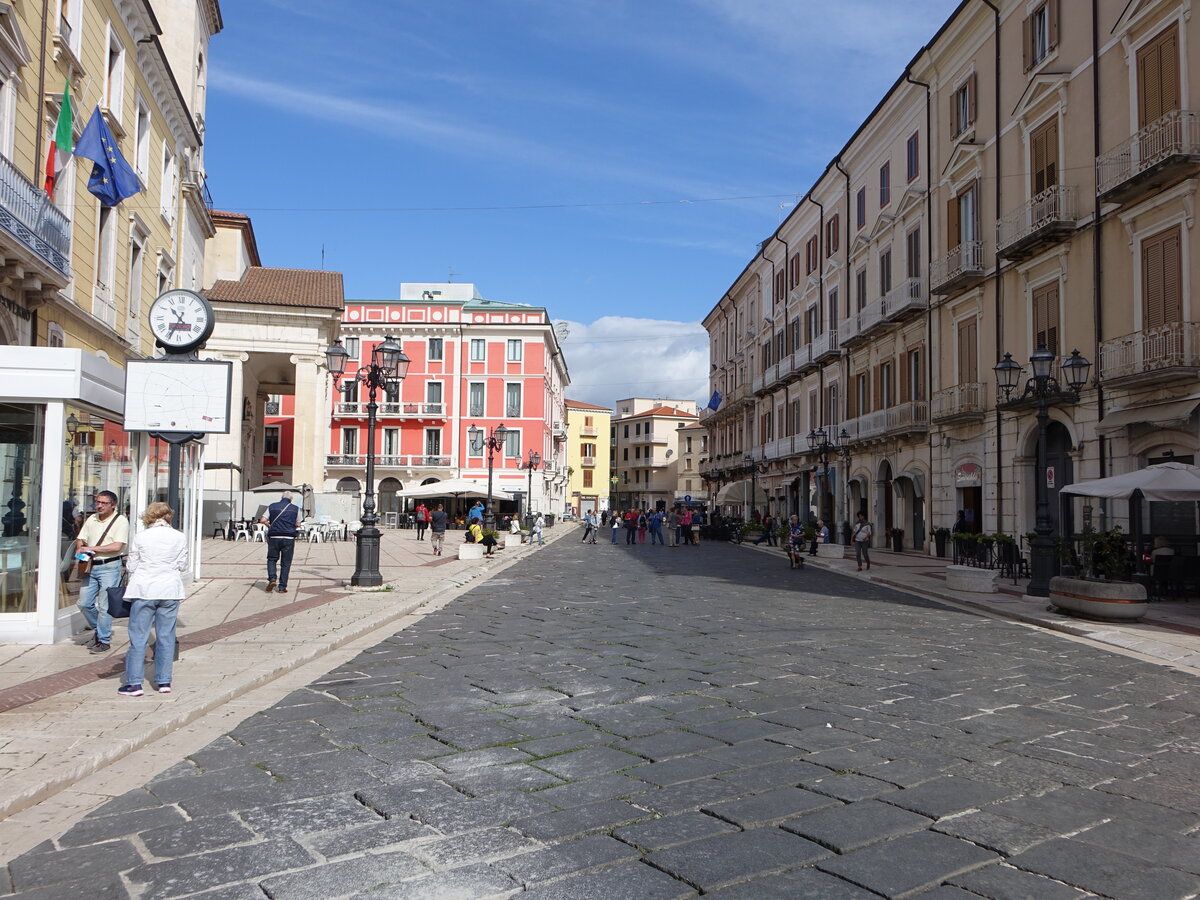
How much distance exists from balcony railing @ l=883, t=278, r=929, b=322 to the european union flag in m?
20.2

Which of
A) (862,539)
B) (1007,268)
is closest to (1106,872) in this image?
(862,539)

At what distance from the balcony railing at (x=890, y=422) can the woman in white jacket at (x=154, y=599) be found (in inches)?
944

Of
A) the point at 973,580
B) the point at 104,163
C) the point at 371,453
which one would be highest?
the point at 104,163

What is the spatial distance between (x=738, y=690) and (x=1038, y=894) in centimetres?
369

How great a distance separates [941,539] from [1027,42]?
40.6ft

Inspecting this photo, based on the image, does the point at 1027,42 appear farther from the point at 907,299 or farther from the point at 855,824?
the point at 855,824

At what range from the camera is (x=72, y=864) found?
379cm

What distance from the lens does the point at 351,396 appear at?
6041 centimetres

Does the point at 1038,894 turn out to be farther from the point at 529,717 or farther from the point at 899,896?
the point at 529,717

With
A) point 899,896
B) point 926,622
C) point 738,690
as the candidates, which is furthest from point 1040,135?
point 899,896

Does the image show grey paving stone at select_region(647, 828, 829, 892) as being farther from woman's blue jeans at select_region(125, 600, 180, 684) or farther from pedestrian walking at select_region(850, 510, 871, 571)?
pedestrian walking at select_region(850, 510, 871, 571)

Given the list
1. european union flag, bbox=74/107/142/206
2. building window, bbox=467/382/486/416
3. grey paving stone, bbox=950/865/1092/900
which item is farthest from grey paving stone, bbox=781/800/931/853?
building window, bbox=467/382/486/416

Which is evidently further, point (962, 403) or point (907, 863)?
point (962, 403)

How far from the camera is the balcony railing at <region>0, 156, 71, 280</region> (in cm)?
1350
